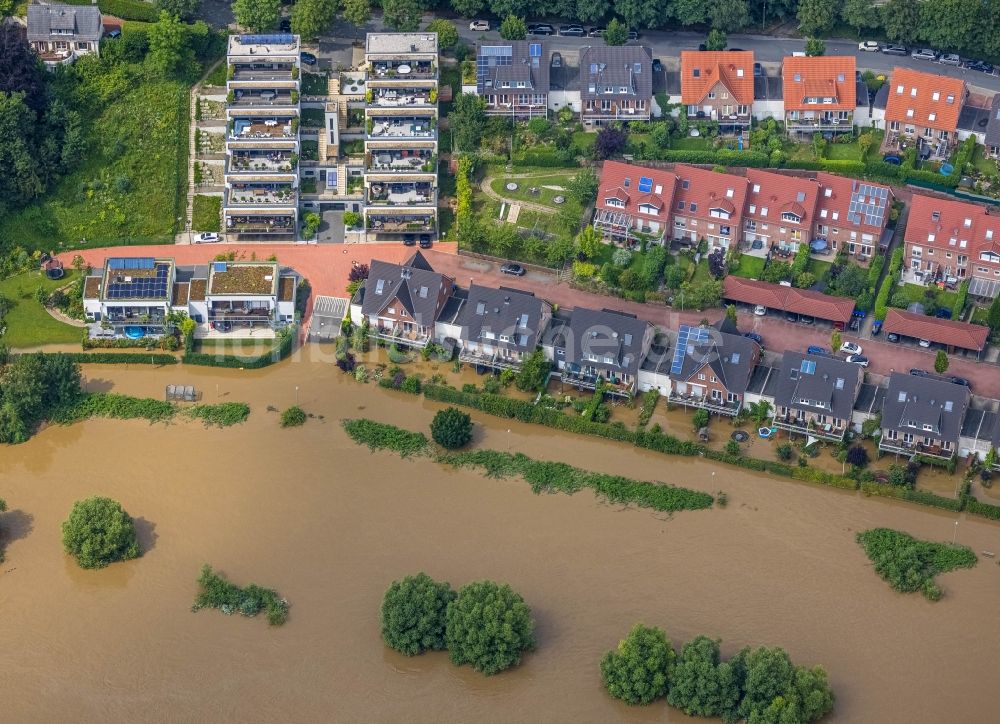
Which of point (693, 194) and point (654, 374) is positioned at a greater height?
point (693, 194)

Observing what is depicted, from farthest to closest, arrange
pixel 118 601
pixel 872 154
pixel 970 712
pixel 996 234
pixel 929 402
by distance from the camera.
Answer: pixel 872 154, pixel 996 234, pixel 929 402, pixel 118 601, pixel 970 712

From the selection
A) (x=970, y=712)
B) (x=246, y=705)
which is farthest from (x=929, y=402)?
(x=246, y=705)

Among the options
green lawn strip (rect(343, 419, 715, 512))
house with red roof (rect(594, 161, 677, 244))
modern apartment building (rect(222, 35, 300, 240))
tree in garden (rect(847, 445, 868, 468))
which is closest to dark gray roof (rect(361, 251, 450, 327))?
green lawn strip (rect(343, 419, 715, 512))

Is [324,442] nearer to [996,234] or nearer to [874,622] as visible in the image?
[874,622]

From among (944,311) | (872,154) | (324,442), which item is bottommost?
(324,442)

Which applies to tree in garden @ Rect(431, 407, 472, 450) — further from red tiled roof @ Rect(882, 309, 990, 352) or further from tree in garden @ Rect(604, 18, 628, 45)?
A: tree in garden @ Rect(604, 18, 628, 45)

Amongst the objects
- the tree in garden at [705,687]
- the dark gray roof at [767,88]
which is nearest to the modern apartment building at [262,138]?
the dark gray roof at [767,88]

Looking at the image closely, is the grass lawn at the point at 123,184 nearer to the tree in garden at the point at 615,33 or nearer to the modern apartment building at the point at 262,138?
the modern apartment building at the point at 262,138
